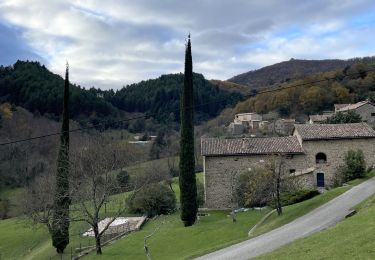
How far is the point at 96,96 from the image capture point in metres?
118

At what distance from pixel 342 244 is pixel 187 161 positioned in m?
21.5

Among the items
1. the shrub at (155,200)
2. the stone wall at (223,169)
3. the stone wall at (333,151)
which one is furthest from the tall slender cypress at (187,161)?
the stone wall at (333,151)

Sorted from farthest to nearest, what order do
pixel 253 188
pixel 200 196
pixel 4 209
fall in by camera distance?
pixel 4 209, pixel 200 196, pixel 253 188

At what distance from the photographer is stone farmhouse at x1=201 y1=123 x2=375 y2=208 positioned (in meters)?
39.0

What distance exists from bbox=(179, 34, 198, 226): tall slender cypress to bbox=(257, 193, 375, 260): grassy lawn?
17.5m

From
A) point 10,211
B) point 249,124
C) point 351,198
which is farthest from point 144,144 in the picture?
point 351,198

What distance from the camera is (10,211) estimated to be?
185 ft

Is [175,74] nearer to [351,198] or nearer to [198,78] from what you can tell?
[198,78]

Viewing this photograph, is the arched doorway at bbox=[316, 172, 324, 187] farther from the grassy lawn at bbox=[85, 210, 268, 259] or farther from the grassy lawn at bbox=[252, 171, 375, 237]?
the grassy lawn at bbox=[85, 210, 268, 259]

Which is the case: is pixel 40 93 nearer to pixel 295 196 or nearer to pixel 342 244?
pixel 295 196

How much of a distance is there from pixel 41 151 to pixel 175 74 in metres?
86.7

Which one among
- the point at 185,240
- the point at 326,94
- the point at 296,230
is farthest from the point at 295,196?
the point at 326,94

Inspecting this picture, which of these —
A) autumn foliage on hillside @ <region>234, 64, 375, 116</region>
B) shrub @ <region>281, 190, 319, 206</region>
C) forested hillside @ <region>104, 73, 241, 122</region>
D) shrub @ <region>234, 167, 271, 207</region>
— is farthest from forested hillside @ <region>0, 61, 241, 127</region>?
shrub @ <region>281, 190, 319, 206</region>

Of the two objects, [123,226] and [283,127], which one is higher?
[283,127]
